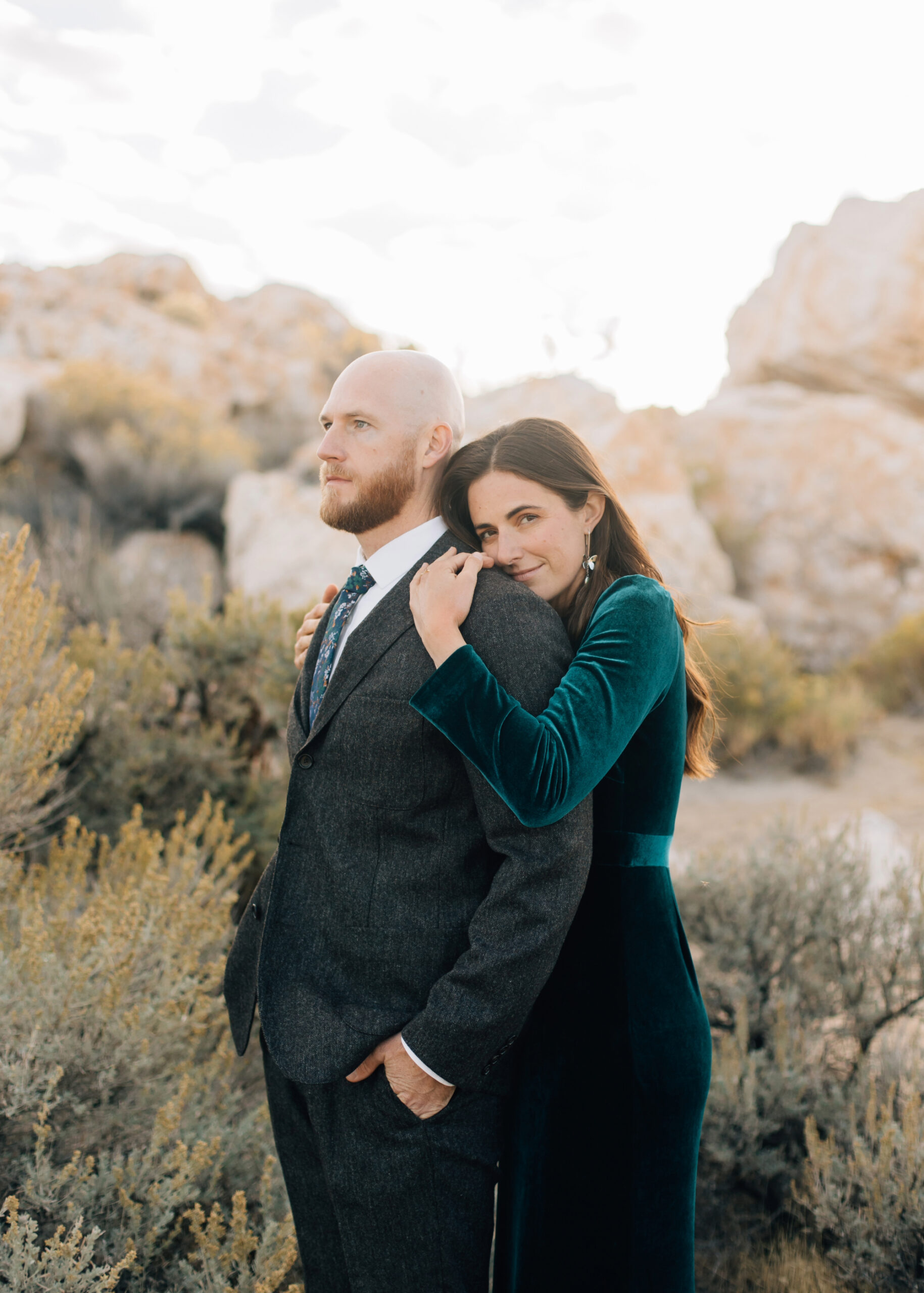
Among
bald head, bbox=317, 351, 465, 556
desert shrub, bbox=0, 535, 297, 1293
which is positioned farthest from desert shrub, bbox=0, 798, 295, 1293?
bald head, bbox=317, 351, 465, 556

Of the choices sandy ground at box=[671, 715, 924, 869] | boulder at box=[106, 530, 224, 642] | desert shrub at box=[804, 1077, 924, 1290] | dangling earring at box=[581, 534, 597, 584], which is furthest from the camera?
boulder at box=[106, 530, 224, 642]

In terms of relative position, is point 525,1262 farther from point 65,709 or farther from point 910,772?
point 910,772

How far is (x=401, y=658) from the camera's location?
1.48 metres

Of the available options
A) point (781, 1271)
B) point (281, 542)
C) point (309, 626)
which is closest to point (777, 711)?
point (281, 542)

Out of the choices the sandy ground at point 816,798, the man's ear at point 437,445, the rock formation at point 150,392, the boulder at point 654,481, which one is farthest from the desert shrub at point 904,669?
the man's ear at point 437,445

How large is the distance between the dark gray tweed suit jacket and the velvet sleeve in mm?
89

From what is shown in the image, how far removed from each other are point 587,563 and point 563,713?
1.77ft

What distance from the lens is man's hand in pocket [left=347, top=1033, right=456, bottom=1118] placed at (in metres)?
1.33

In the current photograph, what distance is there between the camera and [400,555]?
1.63m

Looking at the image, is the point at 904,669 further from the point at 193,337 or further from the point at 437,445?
the point at 193,337

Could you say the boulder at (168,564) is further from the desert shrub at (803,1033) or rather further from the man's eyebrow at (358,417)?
the man's eyebrow at (358,417)

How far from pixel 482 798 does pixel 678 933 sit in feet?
1.66

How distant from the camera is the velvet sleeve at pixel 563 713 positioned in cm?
123

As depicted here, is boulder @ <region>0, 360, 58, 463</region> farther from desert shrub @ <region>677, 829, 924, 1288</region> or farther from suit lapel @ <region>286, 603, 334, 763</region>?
suit lapel @ <region>286, 603, 334, 763</region>
